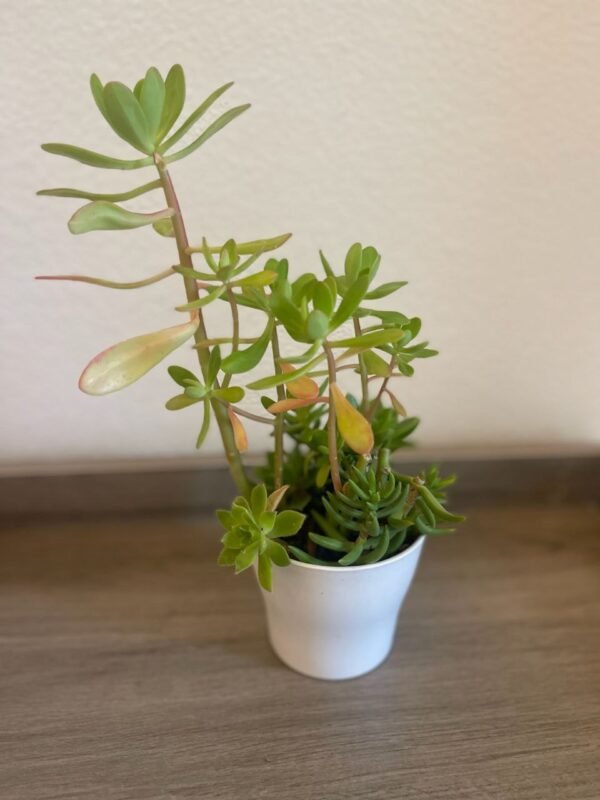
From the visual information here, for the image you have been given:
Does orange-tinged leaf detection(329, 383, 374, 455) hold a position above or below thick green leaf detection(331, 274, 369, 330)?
below

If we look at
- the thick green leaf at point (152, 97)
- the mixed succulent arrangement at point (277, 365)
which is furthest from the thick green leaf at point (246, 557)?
the thick green leaf at point (152, 97)

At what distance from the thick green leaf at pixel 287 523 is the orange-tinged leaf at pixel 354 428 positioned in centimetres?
6

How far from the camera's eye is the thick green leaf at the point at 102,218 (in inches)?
11.1

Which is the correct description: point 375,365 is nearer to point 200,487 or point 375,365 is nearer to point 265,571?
point 265,571

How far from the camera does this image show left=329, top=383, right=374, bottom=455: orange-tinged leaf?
318mm

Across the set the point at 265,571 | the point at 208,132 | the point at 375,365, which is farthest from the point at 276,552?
the point at 208,132

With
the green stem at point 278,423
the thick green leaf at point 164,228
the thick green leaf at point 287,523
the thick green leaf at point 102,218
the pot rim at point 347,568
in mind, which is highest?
the thick green leaf at point 102,218

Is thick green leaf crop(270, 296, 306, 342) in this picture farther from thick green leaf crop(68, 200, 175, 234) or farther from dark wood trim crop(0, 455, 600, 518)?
dark wood trim crop(0, 455, 600, 518)

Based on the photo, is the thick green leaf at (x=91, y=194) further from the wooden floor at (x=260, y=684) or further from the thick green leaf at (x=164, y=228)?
the wooden floor at (x=260, y=684)

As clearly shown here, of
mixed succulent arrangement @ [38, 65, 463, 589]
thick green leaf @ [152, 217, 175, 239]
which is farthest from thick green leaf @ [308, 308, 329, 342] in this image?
thick green leaf @ [152, 217, 175, 239]

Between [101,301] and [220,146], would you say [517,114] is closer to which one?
[220,146]

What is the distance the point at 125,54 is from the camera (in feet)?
1.41

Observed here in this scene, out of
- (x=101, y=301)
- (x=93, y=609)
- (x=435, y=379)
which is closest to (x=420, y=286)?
(x=435, y=379)

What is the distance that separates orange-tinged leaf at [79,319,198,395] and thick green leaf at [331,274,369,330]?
0.23 feet
